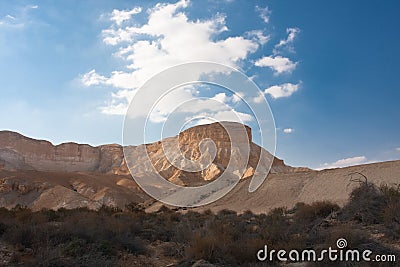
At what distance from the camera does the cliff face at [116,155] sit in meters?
80.6

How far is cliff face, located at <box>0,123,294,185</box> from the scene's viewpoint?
80631 mm

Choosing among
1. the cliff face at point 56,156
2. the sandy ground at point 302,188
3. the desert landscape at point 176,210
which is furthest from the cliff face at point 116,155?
the sandy ground at point 302,188

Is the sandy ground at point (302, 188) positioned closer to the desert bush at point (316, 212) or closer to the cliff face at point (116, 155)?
the desert bush at point (316, 212)

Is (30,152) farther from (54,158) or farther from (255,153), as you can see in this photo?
(255,153)

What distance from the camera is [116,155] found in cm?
10394

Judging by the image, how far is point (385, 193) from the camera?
1420 centimetres

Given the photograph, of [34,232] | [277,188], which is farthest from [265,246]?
[277,188]

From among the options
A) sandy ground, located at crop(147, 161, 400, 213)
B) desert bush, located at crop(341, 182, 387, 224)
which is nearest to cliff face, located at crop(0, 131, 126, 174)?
sandy ground, located at crop(147, 161, 400, 213)

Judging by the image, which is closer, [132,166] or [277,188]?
[277,188]

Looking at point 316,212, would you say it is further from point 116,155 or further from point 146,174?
point 116,155

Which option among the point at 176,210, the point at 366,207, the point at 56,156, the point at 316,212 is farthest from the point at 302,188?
the point at 56,156

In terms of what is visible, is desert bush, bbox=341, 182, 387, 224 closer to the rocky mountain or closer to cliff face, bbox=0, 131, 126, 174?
the rocky mountain

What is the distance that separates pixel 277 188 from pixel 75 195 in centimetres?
2742

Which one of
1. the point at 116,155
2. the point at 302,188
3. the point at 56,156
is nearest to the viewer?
the point at 302,188
